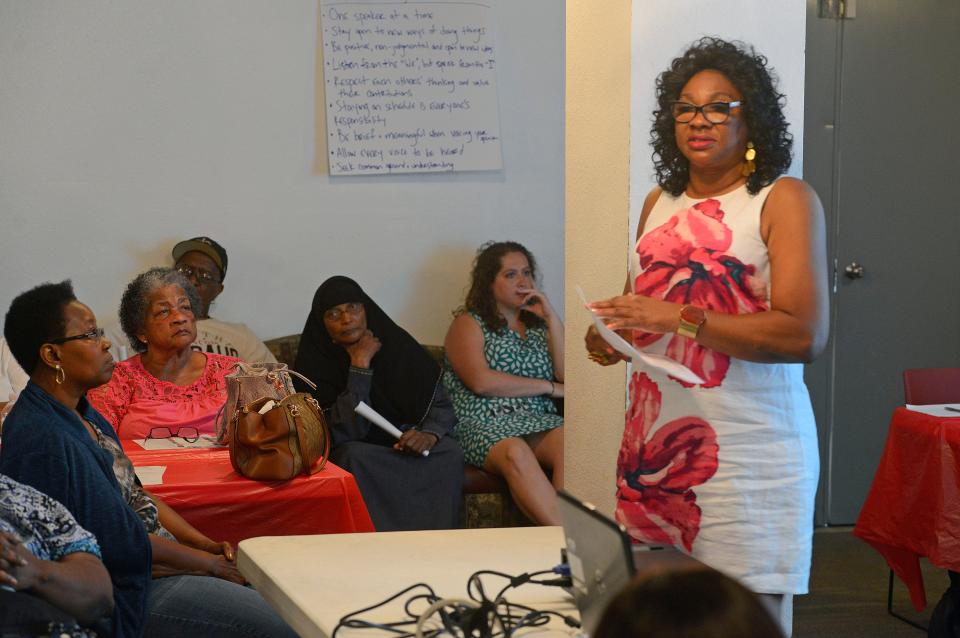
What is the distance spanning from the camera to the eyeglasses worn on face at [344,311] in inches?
190

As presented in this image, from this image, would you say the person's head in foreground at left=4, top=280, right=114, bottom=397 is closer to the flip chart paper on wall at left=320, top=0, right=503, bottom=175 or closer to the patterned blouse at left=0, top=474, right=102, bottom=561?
the patterned blouse at left=0, top=474, right=102, bottom=561

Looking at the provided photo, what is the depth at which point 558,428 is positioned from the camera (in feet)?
15.8

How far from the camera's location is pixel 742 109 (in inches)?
84.8

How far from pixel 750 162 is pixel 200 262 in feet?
11.0

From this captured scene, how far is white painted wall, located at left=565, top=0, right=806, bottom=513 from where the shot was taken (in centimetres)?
281

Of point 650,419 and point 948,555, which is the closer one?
point 650,419

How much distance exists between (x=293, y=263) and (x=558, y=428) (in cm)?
149

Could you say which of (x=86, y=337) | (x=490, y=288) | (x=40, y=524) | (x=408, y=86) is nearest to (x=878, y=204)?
(x=490, y=288)

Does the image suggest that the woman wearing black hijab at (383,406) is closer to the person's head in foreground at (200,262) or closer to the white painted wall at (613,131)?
the person's head in foreground at (200,262)

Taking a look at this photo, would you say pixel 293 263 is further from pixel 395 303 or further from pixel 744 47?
pixel 744 47

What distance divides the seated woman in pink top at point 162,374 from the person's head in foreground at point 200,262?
58 centimetres

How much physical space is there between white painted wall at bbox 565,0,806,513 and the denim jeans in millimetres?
998

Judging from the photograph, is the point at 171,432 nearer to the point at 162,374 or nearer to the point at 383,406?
the point at 162,374

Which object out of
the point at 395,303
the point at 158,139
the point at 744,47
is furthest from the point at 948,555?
the point at 158,139
